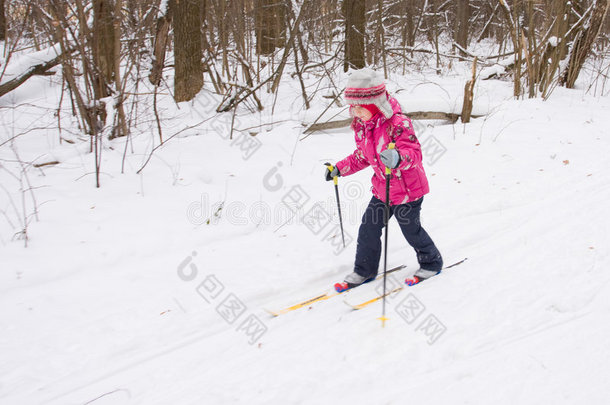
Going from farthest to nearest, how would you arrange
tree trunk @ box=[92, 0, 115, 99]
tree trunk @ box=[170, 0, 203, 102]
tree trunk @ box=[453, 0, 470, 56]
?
tree trunk @ box=[453, 0, 470, 56] → tree trunk @ box=[170, 0, 203, 102] → tree trunk @ box=[92, 0, 115, 99]

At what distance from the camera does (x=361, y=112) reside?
9.11 feet

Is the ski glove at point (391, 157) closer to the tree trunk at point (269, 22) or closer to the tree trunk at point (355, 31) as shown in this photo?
the tree trunk at point (269, 22)

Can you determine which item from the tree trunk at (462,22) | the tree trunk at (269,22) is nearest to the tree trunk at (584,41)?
the tree trunk at (269,22)

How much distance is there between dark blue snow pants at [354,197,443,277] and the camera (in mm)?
2984

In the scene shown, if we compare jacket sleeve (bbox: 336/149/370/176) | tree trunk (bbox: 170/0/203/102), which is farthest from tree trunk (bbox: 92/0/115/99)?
jacket sleeve (bbox: 336/149/370/176)

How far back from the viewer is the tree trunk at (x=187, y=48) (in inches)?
269

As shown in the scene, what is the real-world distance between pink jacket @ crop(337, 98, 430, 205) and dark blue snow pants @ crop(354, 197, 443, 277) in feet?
0.30

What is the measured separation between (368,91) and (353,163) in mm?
659

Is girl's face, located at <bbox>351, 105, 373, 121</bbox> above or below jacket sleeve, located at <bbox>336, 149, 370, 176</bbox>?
above

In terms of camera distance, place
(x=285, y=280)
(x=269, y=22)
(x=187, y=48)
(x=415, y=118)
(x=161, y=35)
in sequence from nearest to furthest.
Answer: (x=285, y=280), (x=161, y=35), (x=415, y=118), (x=187, y=48), (x=269, y=22)

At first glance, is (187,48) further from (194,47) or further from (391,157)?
(391,157)

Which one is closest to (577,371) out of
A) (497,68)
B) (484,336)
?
(484,336)

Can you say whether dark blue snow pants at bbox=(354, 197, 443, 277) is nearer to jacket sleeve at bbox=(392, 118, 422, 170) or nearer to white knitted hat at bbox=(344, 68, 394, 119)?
jacket sleeve at bbox=(392, 118, 422, 170)

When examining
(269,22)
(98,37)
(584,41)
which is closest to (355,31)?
(269,22)
